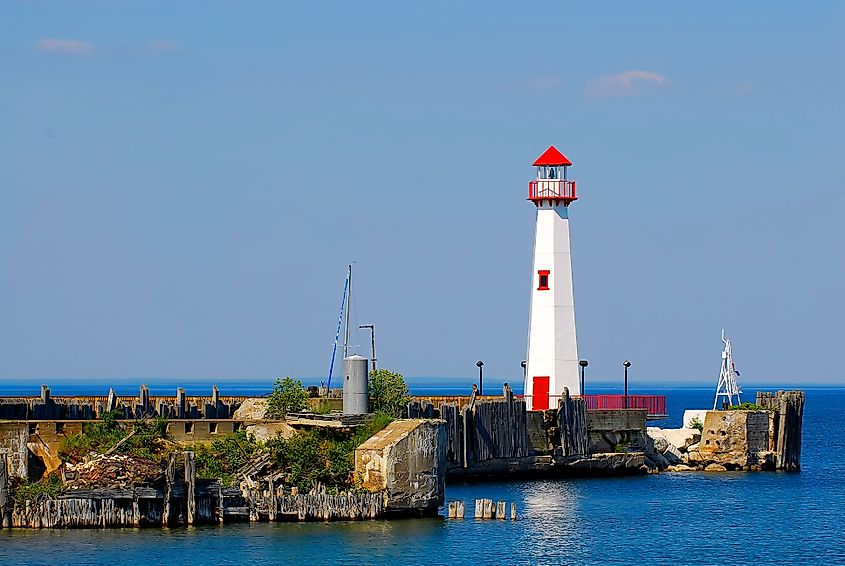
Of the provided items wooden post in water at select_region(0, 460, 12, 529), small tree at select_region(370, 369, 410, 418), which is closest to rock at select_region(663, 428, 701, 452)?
small tree at select_region(370, 369, 410, 418)

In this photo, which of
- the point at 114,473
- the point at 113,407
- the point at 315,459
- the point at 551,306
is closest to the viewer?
the point at 114,473

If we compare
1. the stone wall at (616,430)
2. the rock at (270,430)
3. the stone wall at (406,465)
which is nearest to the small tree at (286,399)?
the rock at (270,430)

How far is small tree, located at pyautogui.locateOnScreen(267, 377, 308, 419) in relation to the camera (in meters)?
61.0

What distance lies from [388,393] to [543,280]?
1250cm

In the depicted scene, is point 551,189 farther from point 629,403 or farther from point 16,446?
point 16,446

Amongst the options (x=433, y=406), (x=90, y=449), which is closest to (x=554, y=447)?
(x=433, y=406)

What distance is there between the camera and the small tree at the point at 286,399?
2403 inches

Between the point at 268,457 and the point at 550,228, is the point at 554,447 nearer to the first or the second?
the point at 550,228

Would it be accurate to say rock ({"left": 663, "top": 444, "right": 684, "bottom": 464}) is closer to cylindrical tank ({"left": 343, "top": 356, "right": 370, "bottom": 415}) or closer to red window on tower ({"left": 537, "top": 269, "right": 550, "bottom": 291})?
red window on tower ({"left": 537, "top": 269, "right": 550, "bottom": 291})

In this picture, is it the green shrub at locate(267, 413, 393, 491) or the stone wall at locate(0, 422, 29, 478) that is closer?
the stone wall at locate(0, 422, 29, 478)

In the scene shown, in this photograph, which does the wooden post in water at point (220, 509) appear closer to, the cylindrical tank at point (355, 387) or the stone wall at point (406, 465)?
the stone wall at point (406, 465)

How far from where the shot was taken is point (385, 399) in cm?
6406

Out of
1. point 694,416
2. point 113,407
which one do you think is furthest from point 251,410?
point 694,416

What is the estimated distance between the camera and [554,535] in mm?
54125
